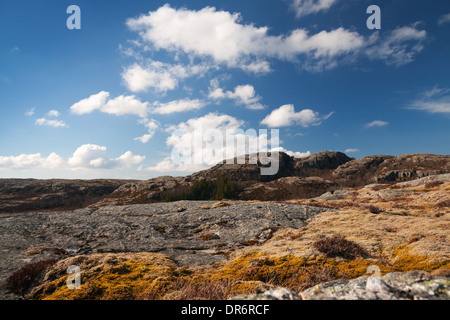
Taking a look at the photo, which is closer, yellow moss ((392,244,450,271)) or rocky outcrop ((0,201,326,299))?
yellow moss ((392,244,450,271))

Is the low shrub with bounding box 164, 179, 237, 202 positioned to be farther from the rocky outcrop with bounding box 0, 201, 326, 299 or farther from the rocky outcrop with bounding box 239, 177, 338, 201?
the rocky outcrop with bounding box 0, 201, 326, 299

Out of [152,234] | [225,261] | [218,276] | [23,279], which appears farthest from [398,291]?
[152,234]

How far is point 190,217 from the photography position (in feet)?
86.4

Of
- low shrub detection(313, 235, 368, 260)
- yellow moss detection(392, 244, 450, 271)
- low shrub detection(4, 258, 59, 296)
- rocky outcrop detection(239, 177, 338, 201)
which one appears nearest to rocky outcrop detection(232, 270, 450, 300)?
yellow moss detection(392, 244, 450, 271)

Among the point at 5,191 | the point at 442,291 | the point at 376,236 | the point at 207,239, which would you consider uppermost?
the point at 442,291

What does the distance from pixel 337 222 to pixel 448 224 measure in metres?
7.36

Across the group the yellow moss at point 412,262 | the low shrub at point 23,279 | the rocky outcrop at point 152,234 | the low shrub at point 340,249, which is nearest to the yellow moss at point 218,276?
the yellow moss at point 412,262

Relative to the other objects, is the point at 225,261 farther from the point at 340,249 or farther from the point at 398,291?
the point at 398,291

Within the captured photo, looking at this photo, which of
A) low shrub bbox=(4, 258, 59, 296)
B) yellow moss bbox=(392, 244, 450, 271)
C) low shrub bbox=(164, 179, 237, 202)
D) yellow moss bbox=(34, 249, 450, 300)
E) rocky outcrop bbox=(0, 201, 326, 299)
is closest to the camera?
yellow moss bbox=(34, 249, 450, 300)

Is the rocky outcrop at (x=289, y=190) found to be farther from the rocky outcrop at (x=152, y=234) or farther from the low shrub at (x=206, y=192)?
the rocky outcrop at (x=152, y=234)

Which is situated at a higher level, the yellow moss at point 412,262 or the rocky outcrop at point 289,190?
the yellow moss at point 412,262

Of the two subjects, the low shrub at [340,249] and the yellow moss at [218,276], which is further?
the low shrub at [340,249]
